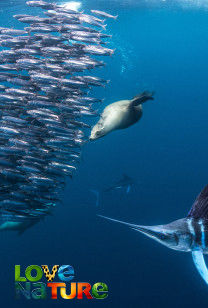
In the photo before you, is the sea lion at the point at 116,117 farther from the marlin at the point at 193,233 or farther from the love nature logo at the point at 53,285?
the marlin at the point at 193,233

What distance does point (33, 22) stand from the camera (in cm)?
557

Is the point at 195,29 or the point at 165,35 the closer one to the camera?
the point at 195,29

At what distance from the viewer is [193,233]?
1.34 m

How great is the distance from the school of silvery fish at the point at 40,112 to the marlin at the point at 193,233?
3804 millimetres

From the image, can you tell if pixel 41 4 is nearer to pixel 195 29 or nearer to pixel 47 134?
pixel 47 134

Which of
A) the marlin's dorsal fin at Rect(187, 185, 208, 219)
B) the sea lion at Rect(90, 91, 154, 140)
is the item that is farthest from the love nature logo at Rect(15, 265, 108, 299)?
the marlin's dorsal fin at Rect(187, 185, 208, 219)

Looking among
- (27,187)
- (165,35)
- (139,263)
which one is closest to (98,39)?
(27,187)

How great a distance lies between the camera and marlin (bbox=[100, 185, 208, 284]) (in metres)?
1.29

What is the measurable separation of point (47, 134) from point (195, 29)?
29.1m

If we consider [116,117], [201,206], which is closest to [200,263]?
[201,206]

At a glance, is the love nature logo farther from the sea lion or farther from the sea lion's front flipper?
the sea lion's front flipper

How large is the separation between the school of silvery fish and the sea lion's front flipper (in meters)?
3.83

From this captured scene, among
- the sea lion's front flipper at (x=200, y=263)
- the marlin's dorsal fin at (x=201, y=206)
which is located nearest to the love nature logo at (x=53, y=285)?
the sea lion's front flipper at (x=200, y=263)

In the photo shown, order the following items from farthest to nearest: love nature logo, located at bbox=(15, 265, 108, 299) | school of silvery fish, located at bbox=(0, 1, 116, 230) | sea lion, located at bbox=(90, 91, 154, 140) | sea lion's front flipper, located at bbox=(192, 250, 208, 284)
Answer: sea lion, located at bbox=(90, 91, 154, 140) < school of silvery fish, located at bbox=(0, 1, 116, 230) < love nature logo, located at bbox=(15, 265, 108, 299) < sea lion's front flipper, located at bbox=(192, 250, 208, 284)
